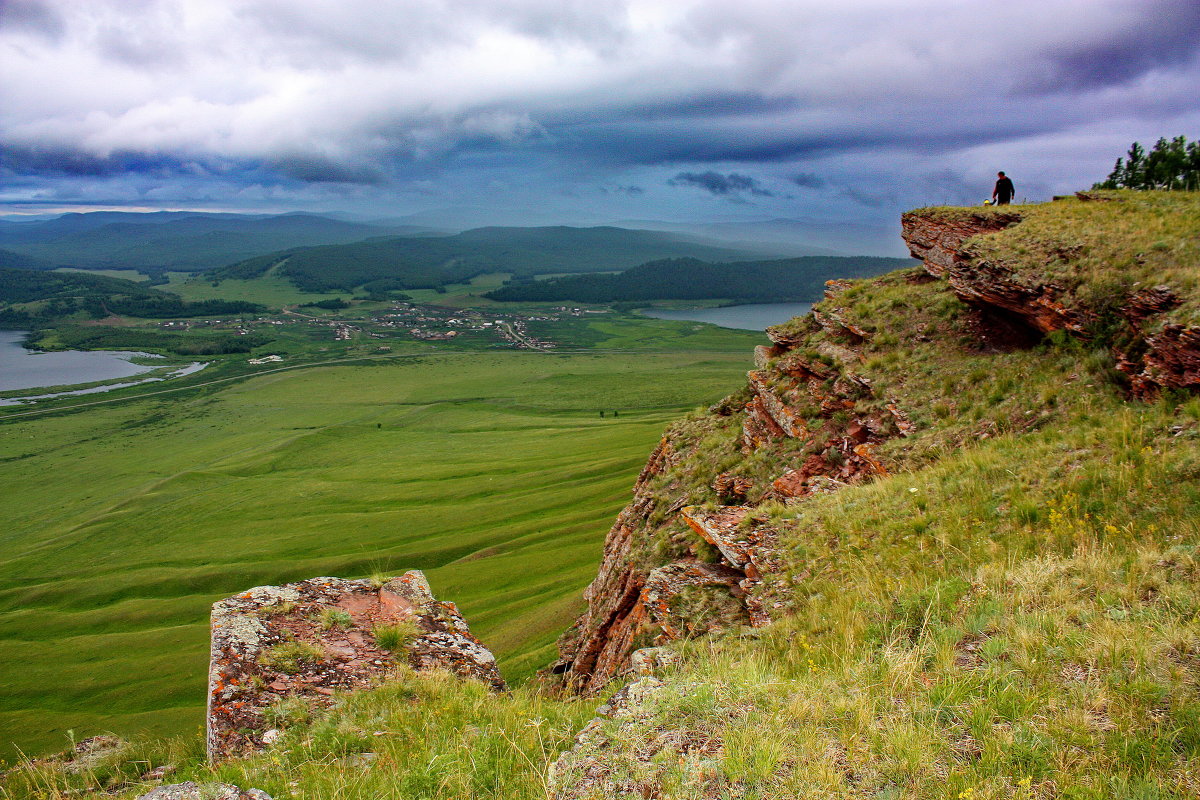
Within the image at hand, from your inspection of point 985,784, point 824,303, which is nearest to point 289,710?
point 985,784

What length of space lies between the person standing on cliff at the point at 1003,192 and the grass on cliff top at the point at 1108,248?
2979 millimetres

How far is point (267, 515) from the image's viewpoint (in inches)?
2373

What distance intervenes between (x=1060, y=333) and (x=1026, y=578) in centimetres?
1030

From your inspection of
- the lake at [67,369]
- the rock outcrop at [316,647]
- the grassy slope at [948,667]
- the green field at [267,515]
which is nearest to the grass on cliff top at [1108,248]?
the grassy slope at [948,667]

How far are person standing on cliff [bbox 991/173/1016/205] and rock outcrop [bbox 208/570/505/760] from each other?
24.0m

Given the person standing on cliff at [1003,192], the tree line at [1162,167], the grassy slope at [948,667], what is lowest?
the grassy slope at [948,667]

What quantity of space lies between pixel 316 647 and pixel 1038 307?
17226 mm

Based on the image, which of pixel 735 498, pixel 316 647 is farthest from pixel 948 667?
pixel 735 498

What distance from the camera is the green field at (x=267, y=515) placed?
32.6 metres

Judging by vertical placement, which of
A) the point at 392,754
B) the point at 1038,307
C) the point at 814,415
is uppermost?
the point at 1038,307

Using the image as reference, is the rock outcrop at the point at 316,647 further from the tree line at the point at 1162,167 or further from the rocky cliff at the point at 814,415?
the tree line at the point at 1162,167

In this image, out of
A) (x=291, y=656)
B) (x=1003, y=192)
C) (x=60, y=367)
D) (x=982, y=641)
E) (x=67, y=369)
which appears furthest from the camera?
(x=60, y=367)

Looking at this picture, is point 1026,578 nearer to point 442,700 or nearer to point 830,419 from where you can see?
point 442,700

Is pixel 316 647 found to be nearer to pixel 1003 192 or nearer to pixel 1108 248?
pixel 1108 248
